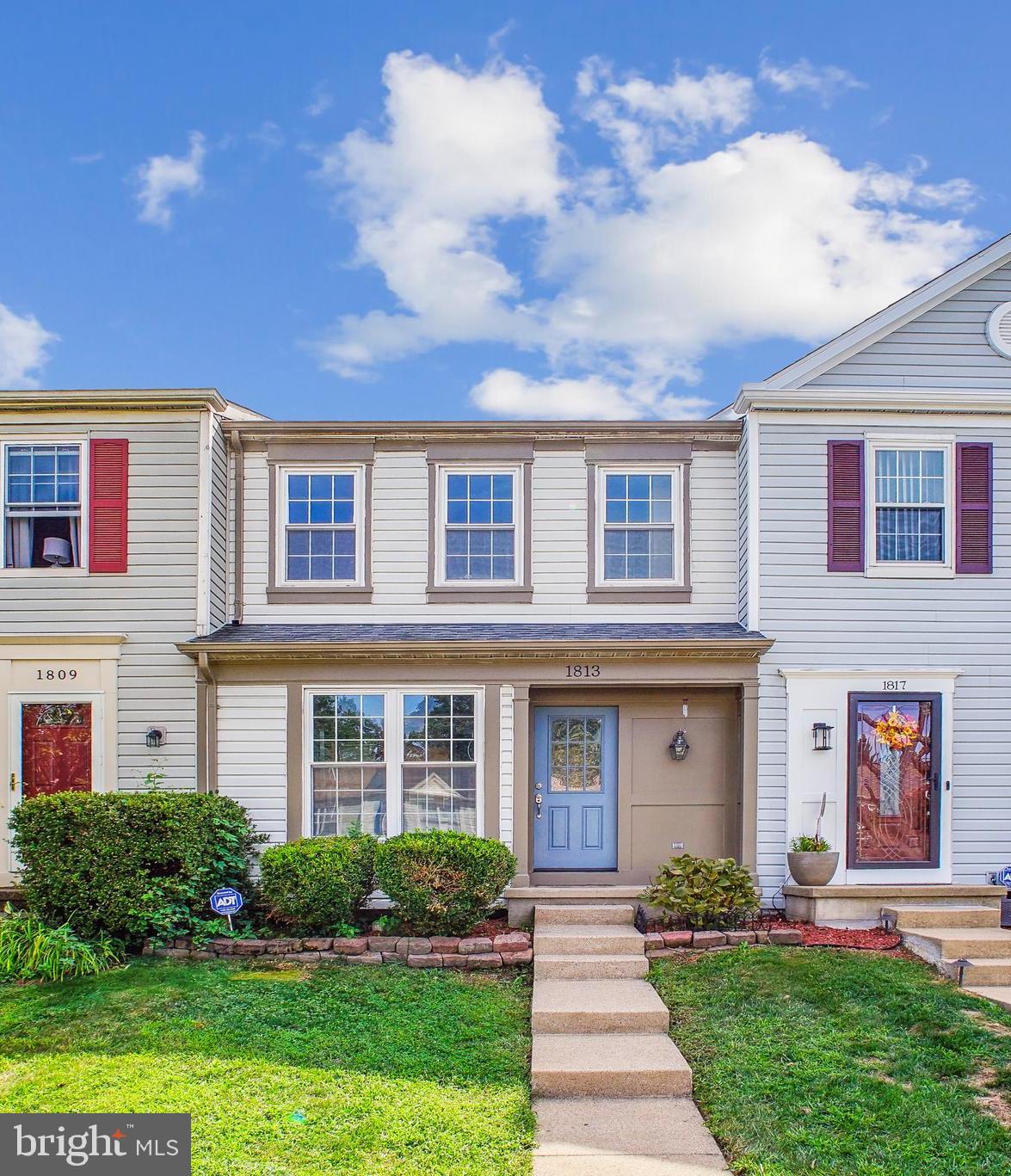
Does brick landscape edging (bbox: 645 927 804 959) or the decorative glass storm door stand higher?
→ the decorative glass storm door

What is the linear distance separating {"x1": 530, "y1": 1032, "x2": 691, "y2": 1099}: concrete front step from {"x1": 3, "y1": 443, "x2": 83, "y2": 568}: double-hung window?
6780 mm

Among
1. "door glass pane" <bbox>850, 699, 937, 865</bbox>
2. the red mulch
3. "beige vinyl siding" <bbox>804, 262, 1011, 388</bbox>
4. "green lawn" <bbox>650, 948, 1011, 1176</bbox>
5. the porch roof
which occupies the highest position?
"beige vinyl siding" <bbox>804, 262, 1011, 388</bbox>

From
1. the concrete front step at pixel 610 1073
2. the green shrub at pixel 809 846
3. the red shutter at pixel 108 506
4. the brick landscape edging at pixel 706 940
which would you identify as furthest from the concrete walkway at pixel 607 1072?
the red shutter at pixel 108 506

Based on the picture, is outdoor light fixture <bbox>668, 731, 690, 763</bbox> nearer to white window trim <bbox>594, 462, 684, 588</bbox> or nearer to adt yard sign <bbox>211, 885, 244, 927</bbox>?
white window trim <bbox>594, 462, 684, 588</bbox>

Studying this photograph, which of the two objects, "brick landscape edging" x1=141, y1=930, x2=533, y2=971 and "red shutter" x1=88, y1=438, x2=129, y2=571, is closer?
"brick landscape edging" x1=141, y1=930, x2=533, y2=971

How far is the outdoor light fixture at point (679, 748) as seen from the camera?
29.8 ft

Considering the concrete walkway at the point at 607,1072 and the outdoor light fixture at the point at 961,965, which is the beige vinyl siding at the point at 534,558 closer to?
the concrete walkway at the point at 607,1072

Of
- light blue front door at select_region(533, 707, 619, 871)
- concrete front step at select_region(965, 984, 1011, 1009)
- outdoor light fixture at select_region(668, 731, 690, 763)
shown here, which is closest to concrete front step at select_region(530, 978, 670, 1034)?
concrete front step at select_region(965, 984, 1011, 1009)

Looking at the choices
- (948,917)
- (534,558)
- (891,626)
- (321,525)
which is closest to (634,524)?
(534,558)

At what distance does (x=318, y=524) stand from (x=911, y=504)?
6302 millimetres

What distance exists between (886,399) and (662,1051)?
6.70m

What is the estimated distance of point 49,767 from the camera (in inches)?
350

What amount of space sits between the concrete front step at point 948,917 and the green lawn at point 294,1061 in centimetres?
378

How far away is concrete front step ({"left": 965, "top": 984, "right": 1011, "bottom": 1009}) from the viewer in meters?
6.32
